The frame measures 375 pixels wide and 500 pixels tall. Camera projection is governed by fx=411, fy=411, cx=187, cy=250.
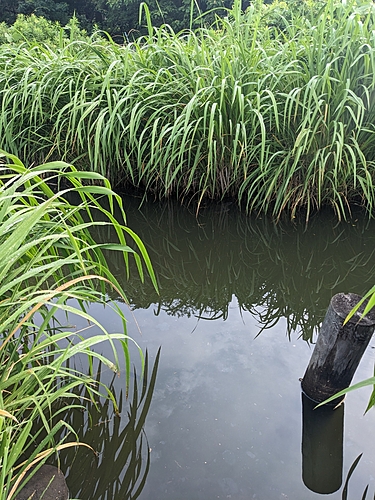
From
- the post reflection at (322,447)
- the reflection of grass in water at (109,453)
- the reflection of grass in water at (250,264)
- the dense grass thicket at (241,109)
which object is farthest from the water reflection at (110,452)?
the dense grass thicket at (241,109)

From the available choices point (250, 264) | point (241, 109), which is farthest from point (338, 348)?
point (241, 109)

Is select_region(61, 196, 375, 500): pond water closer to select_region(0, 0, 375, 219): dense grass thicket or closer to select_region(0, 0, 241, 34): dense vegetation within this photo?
select_region(0, 0, 375, 219): dense grass thicket

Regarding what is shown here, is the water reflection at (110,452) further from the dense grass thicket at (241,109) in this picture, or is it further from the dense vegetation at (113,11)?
the dense vegetation at (113,11)

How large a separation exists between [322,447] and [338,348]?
1.00 ft

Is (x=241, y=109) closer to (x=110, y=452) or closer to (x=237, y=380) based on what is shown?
(x=237, y=380)

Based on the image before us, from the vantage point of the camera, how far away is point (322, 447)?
1.25 meters

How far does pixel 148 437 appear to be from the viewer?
1264 millimetres

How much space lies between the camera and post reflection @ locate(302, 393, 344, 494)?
1.17 m

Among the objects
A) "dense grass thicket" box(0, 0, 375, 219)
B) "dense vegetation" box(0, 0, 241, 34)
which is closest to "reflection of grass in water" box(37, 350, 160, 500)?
"dense grass thicket" box(0, 0, 375, 219)

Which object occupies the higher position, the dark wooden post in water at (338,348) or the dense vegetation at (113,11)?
the dense vegetation at (113,11)

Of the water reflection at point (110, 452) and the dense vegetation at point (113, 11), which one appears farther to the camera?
the dense vegetation at point (113, 11)

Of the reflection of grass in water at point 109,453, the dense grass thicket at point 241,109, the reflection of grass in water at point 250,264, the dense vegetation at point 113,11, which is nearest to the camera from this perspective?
the reflection of grass in water at point 109,453

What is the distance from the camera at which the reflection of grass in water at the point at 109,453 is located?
1.12 metres

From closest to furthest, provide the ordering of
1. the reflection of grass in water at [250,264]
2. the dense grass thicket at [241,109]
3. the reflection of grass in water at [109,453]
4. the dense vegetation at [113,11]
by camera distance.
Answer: the reflection of grass in water at [109,453]
the reflection of grass in water at [250,264]
the dense grass thicket at [241,109]
the dense vegetation at [113,11]
